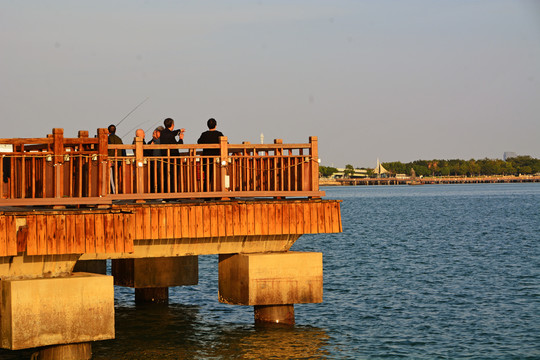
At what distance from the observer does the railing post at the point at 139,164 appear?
18844mm

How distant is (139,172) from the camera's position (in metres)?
18.9

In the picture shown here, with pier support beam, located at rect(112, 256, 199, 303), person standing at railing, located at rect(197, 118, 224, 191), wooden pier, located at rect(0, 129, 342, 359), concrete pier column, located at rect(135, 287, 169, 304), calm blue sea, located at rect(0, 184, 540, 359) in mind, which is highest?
person standing at railing, located at rect(197, 118, 224, 191)

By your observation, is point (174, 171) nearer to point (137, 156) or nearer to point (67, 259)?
point (137, 156)

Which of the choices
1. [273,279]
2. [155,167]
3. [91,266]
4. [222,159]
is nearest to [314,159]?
[222,159]

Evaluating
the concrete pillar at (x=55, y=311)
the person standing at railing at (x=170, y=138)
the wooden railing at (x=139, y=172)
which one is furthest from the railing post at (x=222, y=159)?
the concrete pillar at (x=55, y=311)

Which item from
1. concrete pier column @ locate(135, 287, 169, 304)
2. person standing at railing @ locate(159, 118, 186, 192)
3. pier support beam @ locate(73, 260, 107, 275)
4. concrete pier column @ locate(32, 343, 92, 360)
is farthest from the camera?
concrete pier column @ locate(135, 287, 169, 304)

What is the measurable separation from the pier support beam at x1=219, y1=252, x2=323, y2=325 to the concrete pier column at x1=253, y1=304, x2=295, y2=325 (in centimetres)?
26

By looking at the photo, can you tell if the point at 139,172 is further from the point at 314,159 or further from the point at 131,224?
the point at 314,159

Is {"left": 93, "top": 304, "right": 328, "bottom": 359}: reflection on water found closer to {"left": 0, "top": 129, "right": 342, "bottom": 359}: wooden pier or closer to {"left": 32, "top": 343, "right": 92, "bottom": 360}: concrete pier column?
{"left": 0, "top": 129, "right": 342, "bottom": 359}: wooden pier

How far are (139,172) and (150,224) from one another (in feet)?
4.38

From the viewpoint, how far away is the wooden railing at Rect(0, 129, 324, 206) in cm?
1727

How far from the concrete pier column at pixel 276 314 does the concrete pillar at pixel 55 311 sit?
4681mm

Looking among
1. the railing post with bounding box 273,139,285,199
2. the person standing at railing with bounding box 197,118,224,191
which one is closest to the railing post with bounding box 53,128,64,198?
the person standing at railing with bounding box 197,118,224,191

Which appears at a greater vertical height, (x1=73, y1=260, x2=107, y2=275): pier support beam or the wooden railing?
the wooden railing
